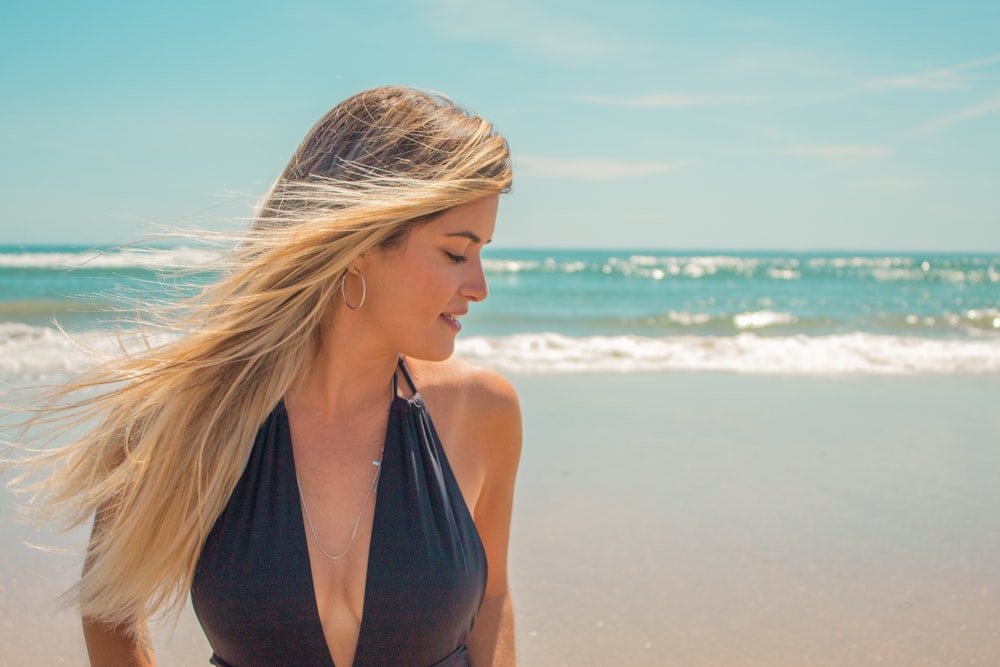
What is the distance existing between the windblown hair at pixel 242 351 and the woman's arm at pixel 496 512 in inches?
17.8

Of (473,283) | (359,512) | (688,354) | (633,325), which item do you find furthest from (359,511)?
(633,325)

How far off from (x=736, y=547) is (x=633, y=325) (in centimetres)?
1191

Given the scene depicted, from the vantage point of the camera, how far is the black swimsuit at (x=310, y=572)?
1709 millimetres

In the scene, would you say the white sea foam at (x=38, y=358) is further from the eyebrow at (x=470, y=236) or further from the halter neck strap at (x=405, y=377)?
the eyebrow at (x=470, y=236)

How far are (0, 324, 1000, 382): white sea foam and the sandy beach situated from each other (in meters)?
2.73

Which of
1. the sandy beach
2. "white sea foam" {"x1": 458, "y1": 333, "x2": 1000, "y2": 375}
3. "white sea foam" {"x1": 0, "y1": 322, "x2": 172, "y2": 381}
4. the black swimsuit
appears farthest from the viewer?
"white sea foam" {"x1": 458, "y1": 333, "x2": 1000, "y2": 375}

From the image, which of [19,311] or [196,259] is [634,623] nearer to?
[196,259]

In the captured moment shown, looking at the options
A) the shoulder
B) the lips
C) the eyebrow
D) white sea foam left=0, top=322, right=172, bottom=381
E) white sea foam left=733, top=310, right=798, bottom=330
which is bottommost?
white sea foam left=0, top=322, right=172, bottom=381

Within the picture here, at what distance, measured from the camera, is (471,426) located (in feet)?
6.67

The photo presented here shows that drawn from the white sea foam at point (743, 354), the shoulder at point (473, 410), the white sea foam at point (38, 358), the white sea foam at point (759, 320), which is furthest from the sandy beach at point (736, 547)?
the white sea foam at point (759, 320)

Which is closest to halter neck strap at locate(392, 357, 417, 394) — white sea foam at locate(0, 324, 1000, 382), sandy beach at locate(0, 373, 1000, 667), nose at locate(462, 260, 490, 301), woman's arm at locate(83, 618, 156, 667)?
nose at locate(462, 260, 490, 301)

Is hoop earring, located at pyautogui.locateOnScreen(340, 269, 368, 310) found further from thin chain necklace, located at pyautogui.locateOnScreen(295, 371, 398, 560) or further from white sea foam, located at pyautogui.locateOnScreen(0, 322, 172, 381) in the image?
white sea foam, located at pyautogui.locateOnScreen(0, 322, 172, 381)

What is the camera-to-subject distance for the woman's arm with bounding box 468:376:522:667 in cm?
201

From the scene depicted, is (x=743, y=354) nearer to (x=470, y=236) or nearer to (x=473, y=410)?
(x=473, y=410)
